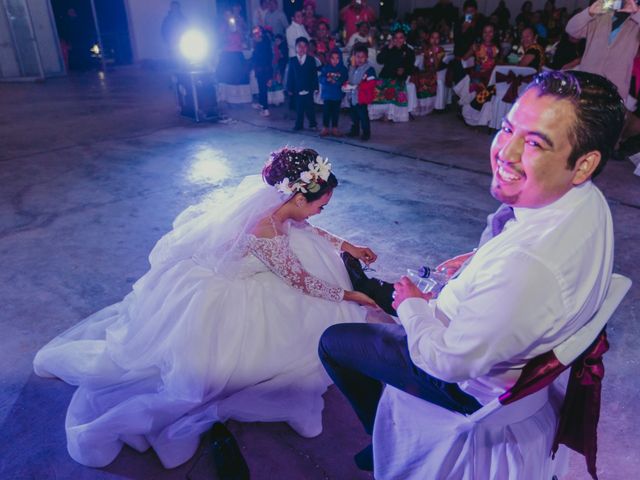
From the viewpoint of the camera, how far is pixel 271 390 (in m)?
2.16

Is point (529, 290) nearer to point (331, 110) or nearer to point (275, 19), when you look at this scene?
point (331, 110)

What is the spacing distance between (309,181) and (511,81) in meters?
5.57

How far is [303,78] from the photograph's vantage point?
7.09 metres

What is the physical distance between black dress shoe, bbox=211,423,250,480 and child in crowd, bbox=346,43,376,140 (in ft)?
17.4

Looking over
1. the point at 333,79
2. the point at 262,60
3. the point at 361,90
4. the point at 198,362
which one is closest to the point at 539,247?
the point at 198,362

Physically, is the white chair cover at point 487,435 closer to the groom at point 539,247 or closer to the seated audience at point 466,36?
the groom at point 539,247

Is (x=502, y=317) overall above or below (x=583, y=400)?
above

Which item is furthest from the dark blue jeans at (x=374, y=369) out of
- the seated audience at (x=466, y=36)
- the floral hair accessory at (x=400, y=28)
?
the floral hair accessory at (x=400, y=28)

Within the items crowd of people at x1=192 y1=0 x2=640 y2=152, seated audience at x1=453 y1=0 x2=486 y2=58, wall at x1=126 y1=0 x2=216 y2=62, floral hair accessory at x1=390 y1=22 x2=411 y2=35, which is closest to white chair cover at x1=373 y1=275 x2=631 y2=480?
crowd of people at x1=192 y1=0 x2=640 y2=152

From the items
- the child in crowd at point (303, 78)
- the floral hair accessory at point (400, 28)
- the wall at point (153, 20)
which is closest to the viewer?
the child in crowd at point (303, 78)

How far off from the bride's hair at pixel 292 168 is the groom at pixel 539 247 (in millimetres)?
1019

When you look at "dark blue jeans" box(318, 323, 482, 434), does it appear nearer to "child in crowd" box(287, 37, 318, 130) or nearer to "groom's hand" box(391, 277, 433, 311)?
"groom's hand" box(391, 277, 433, 311)

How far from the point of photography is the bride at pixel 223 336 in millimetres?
2008

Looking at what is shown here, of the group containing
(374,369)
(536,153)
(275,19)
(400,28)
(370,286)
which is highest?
(275,19)
